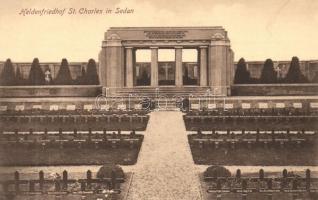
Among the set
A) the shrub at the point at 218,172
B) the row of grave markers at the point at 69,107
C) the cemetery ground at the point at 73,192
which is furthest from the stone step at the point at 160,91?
the cemetery ground at the point at 73,192

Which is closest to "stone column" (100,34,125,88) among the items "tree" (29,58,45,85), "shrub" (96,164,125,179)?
"tree" (29,58,45,85)

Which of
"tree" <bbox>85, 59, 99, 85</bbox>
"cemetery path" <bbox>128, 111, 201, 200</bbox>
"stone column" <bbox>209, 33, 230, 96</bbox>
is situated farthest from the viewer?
"tree" <bbox>85, 59, 99, 85</bbox>

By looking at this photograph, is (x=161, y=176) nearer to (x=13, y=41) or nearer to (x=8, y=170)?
(x=8, y=170)

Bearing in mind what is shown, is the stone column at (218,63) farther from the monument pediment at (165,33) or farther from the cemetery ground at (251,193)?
the cemetery ground at (251,193)

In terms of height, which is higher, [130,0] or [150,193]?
[130,0]

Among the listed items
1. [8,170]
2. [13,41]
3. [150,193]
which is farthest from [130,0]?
[150,193]

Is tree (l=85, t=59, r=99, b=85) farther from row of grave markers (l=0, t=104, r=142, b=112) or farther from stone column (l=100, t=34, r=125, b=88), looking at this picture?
row of grave markers (l=0, t=104, r=142, b=112)

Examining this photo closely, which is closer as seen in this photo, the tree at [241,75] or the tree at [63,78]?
the tree at [63,78]
